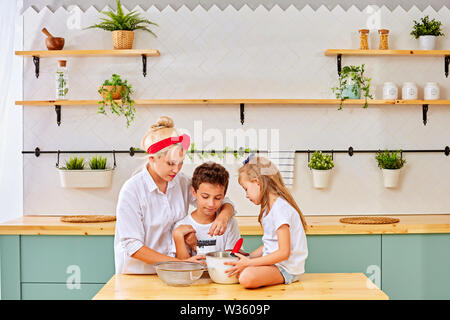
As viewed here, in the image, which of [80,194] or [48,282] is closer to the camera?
[48,282]

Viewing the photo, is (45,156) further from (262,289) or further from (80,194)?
(262,289)

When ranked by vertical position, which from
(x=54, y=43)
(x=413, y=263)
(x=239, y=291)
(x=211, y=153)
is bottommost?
(x=413, y=263)

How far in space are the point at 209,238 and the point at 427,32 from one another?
2.33m

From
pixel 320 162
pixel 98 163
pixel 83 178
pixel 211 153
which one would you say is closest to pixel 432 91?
pixel 320 162

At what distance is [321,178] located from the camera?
3.48m

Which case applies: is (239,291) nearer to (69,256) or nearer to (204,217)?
(204,217)

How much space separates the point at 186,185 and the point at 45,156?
167cm

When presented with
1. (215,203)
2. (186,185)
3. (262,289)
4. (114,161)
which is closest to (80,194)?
(114,161)

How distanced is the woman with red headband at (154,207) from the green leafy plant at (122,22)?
1.49 metres

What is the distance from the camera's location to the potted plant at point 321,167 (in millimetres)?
3459

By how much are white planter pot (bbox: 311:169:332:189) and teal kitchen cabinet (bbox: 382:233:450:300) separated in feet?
1.94

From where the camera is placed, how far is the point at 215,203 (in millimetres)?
2006

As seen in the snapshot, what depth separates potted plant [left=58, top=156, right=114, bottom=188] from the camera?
3426 millimetres

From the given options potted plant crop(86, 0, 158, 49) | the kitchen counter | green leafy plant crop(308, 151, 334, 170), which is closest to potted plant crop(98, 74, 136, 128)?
potted plant crop(86, 0, 158, 49)
